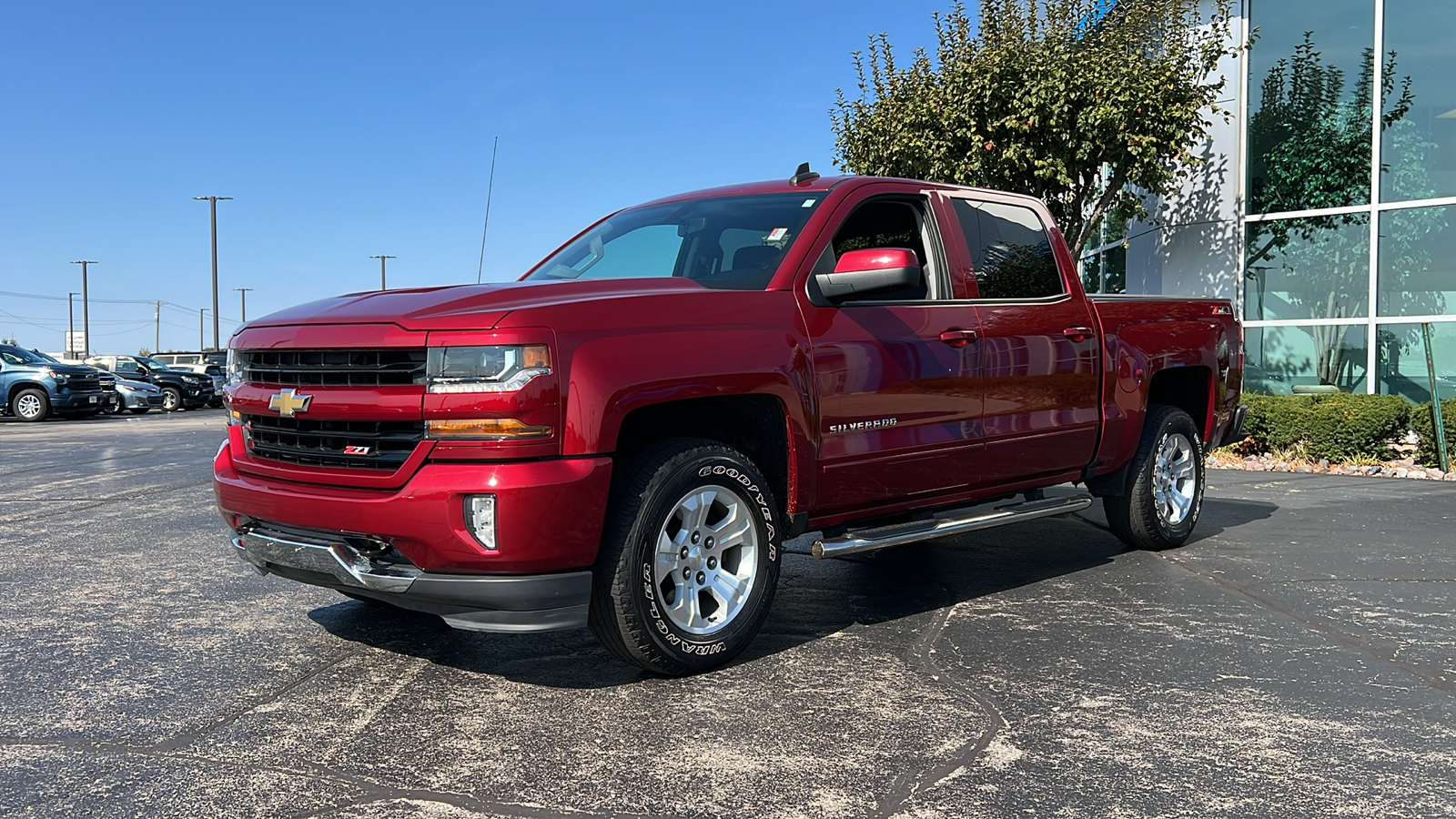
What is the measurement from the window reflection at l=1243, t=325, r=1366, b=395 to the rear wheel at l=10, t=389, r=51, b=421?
987 inches

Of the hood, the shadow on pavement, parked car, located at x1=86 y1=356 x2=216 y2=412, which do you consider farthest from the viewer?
parked car, located at x1=86 y1=356 x2=216 y2=412

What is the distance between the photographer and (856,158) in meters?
16.3

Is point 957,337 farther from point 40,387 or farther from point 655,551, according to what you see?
point 40,387

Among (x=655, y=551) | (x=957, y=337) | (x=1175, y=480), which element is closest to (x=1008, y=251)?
(x=957, y=337)

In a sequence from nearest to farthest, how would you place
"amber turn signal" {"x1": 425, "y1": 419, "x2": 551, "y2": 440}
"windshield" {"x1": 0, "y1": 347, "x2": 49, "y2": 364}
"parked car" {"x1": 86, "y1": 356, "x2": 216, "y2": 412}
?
"amber turn signal" {"x1": 425, "y1": 419, "x2": 551, "y2": 440}
"windshield" {"x1": 0, "y1": 347, "x2": 49, "y2": 364}
"parked car" {"x1": 86, "y1": 356, "x2": 216, "y2": 412}

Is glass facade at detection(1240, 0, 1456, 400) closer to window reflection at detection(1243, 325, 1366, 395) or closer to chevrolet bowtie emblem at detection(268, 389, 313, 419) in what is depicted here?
window reflection at detection(1243, 325, 1366, 395)

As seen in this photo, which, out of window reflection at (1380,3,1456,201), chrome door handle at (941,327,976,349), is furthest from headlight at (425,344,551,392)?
window reflection at (1380,3,1456,201)

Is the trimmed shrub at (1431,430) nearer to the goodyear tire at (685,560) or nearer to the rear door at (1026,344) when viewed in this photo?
the rear door at (1026,344)

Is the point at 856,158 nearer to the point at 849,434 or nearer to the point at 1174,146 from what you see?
the point at 1174,146

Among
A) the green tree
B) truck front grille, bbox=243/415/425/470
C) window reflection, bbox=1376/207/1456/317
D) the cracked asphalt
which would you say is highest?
the green tree

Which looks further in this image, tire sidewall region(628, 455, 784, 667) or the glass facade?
the glass facade

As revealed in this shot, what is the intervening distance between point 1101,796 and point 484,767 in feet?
5.84

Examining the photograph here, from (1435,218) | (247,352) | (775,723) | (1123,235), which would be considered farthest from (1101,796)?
(1123,235)

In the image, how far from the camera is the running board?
192 inches
